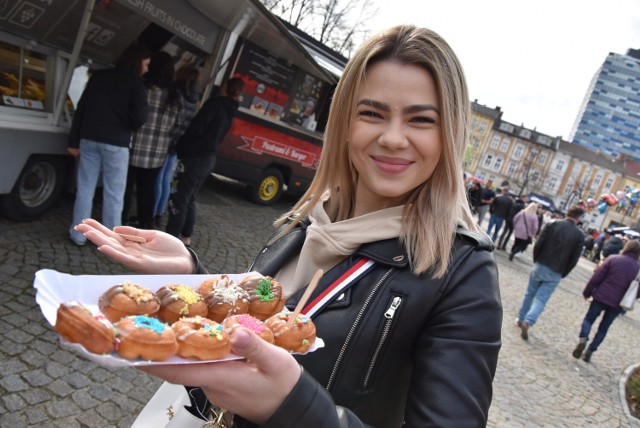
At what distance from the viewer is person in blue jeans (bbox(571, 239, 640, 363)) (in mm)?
7309

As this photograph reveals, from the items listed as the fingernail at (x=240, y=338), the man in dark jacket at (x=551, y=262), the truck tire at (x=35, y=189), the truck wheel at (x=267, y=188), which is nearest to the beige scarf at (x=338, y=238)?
the fingernail at (x=240, y=338)

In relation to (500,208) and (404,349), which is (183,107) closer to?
(404,349)

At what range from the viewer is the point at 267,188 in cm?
1027

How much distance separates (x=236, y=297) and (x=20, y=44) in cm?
502

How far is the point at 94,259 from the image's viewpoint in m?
4.97

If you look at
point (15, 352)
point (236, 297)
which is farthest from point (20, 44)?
point (236, 297)

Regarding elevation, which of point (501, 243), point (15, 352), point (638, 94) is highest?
point (638, 94)

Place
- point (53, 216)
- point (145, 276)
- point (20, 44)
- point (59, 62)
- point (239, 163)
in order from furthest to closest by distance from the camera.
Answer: point (239, 163) < point (53, 216) < point (59, 62) < point (20, 44) < point (145, 276)

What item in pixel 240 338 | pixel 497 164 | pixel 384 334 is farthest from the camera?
pixel 497 164

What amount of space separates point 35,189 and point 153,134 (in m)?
1.54

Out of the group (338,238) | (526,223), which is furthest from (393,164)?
(526,223)

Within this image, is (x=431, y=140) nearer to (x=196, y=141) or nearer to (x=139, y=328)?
(x=139, y=328)

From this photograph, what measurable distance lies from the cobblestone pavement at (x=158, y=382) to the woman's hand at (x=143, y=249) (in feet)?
3.38

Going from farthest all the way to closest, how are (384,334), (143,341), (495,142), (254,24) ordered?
(495,142)
(254,24)
(384,334)
(143,341)
